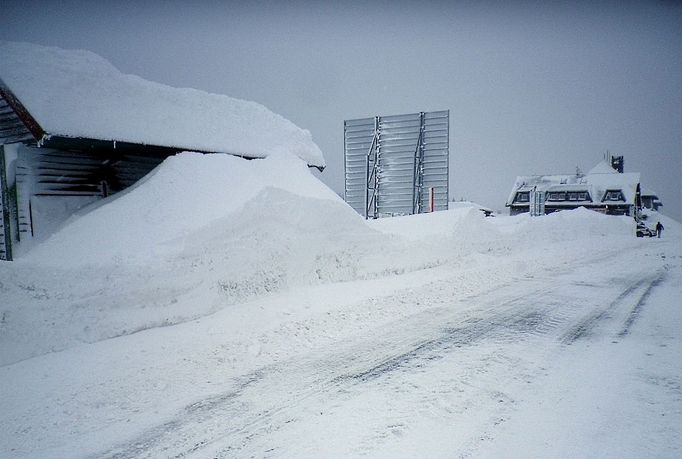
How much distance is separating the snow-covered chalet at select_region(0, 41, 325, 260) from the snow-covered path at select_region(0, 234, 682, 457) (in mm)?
5244

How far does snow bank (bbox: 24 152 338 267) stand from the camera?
589 cm

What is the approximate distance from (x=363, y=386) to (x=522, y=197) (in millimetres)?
50922

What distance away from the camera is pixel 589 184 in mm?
44250

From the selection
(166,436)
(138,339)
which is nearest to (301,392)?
(166,436)

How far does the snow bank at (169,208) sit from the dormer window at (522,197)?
148ft

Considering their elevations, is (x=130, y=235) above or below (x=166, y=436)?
above

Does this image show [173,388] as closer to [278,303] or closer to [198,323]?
[198,323]

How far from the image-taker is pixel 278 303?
6.32 m

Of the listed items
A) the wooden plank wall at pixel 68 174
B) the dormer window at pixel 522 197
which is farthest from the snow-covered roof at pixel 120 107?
the dormer window at pixel 522 197

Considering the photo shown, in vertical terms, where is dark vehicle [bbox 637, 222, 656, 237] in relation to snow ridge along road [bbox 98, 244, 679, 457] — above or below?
below

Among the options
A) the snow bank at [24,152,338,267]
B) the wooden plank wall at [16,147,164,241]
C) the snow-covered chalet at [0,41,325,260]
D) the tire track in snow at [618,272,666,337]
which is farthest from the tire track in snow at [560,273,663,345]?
the wooden plank wall at [16,147,164,241]

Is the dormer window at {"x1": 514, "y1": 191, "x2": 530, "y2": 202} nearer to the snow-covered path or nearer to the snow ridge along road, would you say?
the snow-covered path

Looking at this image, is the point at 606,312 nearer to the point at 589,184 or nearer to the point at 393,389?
the point at 393,389

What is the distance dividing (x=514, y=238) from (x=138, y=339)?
558 inches
